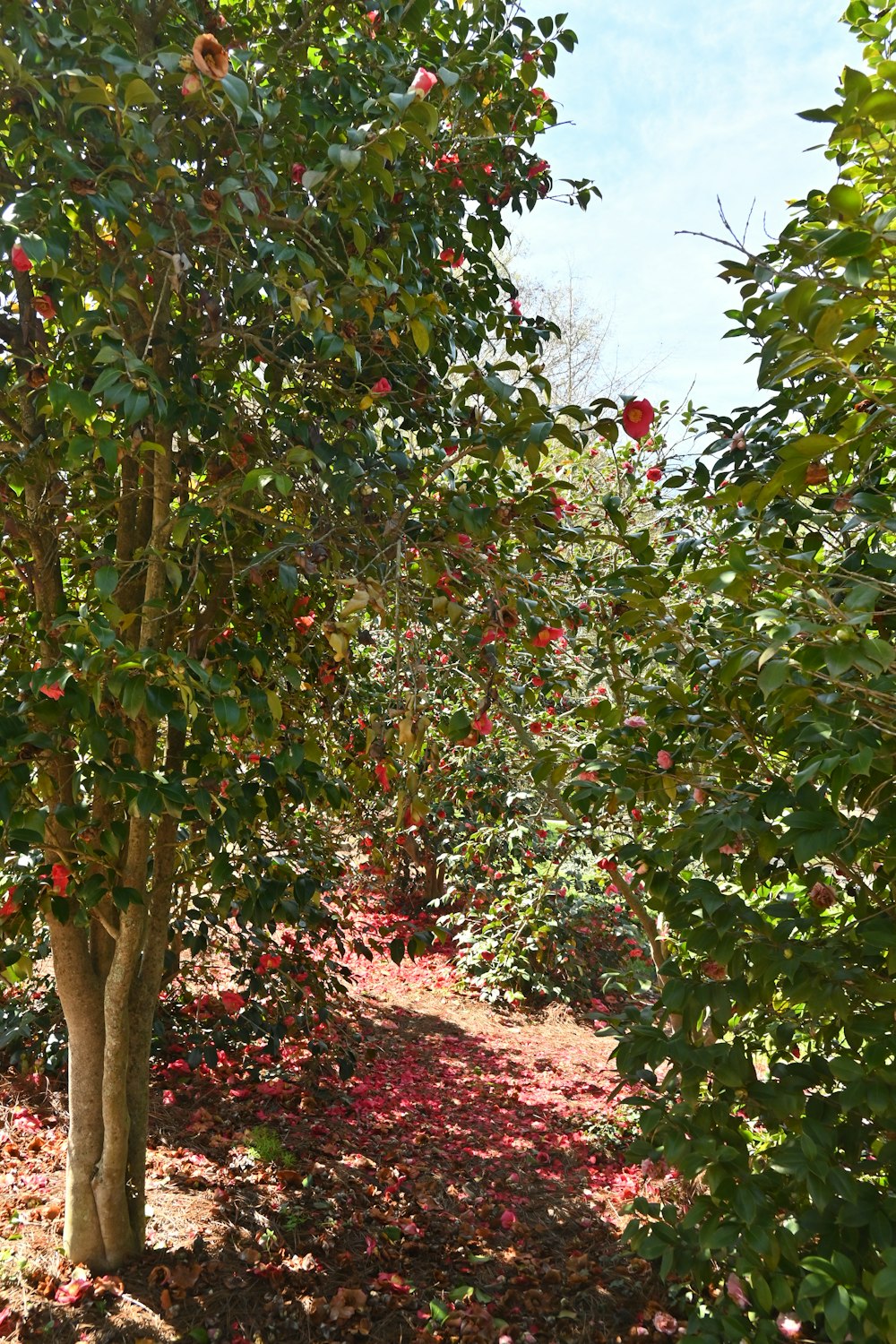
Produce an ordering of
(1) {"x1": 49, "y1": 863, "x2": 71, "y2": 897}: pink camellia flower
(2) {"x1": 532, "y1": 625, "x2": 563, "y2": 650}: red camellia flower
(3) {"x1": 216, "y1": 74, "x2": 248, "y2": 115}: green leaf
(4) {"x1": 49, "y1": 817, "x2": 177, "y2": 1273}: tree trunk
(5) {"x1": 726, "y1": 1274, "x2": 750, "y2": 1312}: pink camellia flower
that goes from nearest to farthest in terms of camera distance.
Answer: (3) {"x1": 216, "y1": 74, "x2": 248, "y2": 115}: green leaf, (5) {"x1": 726, "y1": 1274, "x2": 750, "y2": 1312}: pink camellia flower, (1) {"x1": 49, "y1": 863, "x2": 71, "y2": 897}: pink camellia flower, (2) {"x1": 532, "y1": 625, "x2": 563, "y2": 650}: red camellia flower, (4) {"x1": 49, "y1": 817, "x2": 177, "y2": 1273}: tree trunk

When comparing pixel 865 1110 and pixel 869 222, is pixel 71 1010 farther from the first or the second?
pixel 869 222

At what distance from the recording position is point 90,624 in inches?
59.6

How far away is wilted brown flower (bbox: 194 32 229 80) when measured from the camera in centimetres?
141

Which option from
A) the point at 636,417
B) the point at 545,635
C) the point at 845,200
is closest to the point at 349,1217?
the point at 545,635

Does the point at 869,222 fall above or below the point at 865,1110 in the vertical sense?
above

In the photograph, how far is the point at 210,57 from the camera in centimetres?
142

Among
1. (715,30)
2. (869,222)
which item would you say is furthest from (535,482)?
(715,30)

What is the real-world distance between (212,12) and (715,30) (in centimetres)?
232

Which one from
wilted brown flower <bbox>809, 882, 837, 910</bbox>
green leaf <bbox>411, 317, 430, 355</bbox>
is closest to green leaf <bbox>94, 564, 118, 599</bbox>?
green leaf <bbox>411, 317, 430, 355</bbox>

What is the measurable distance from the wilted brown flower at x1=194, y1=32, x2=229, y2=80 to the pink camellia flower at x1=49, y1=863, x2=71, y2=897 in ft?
5.27

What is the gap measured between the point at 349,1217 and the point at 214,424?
8.41ft

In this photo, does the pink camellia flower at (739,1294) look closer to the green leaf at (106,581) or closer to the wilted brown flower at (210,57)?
the green leaf at (106,581)

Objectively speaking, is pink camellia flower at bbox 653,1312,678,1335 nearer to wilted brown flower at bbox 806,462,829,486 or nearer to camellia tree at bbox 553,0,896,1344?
camellia tree at bbox 553,0,896,1344

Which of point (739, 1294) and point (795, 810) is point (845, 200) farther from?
point (739, 1294)
